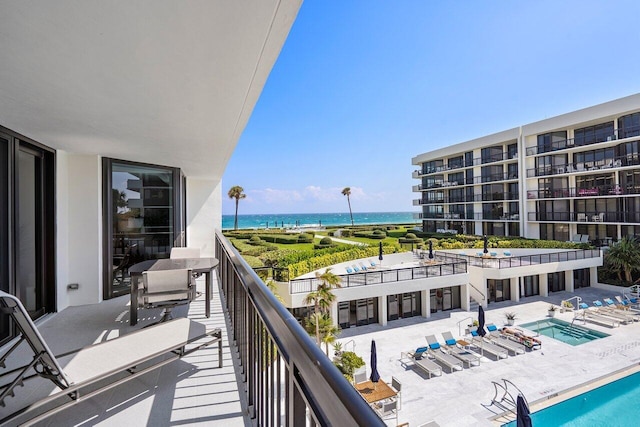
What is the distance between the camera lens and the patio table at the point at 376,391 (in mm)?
8078

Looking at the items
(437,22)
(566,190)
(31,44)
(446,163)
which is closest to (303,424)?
(31,44)

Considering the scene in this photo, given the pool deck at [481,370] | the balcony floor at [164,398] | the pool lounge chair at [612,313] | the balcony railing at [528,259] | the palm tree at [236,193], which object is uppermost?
the palm tree at [236,193]

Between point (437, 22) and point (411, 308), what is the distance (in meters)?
12.0

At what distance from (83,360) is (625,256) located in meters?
23.0

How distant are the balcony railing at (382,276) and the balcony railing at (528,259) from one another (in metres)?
2.08

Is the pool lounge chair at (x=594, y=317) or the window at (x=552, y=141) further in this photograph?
the window at (x=552, y=141)

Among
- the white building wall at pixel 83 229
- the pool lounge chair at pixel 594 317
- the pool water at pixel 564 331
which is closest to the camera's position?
the white building wall at pixel 83 229

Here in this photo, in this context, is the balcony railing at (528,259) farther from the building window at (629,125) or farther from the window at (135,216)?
the window at (135,216)

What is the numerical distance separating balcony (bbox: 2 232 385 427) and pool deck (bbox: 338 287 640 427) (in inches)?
264

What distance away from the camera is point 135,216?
6.38 metres

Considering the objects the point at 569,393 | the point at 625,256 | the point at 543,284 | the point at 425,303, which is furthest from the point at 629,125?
the point at 569,393

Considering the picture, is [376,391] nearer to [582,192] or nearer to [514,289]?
[514,289]

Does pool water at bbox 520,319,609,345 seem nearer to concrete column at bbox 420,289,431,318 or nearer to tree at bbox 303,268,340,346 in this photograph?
concrete column at bbox 420,289,431,318

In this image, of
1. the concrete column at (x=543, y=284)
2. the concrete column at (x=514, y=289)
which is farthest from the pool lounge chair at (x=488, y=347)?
the concrete column at (x=543, y=284)
